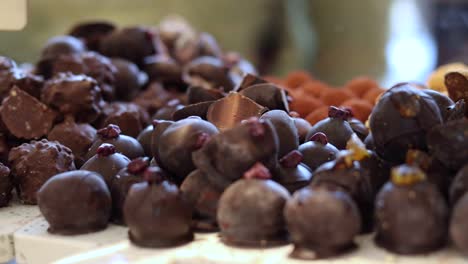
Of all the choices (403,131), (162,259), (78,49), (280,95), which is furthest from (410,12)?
(162,259)

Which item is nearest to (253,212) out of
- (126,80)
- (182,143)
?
(182,143)

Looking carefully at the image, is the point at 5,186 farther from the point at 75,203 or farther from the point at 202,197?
the point at 202,197

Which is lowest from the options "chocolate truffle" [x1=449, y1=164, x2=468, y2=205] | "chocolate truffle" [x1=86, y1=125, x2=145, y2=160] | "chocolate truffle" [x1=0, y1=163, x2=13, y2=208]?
"chocolate truffle" [x1=0, y1=163, x2=13, y2=208]

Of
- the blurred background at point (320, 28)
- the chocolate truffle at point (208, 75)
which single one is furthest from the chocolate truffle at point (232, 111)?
the blurred background at point (320, 28)

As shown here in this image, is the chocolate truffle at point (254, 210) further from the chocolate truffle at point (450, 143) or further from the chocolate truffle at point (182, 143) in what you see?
the chocolate truffle at point (450, 143)

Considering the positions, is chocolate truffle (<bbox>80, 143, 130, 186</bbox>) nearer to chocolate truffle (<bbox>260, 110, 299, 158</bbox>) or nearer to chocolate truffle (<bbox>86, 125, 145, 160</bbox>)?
chocolate truffle (<bbox>86, 125, 145, 160</bbox>)

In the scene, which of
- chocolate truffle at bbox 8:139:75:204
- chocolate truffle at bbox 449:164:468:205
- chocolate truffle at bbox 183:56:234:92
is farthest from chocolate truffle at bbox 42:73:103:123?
chocolate truffle at bbox 449:164:468:205
